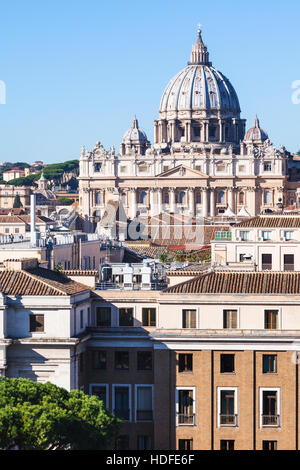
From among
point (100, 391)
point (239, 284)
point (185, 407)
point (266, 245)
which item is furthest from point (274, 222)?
point (185, 407)

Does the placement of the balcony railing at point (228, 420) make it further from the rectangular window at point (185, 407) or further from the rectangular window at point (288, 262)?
the rectangular window at point (288, 262)

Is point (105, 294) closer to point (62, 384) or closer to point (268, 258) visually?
point (62, 384)

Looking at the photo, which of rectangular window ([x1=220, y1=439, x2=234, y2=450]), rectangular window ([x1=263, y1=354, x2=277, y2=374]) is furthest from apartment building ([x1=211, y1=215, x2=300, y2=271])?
rectangular window ([x1=220, y1=439, x2=234, y2=450])

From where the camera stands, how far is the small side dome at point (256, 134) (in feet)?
579

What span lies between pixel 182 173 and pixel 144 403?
413 ft

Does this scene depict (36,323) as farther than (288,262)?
No

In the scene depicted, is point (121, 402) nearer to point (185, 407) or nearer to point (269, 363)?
point (185, 407)

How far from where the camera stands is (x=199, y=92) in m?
181

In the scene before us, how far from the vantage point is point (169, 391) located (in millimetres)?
32656

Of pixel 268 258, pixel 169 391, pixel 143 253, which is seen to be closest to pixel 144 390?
pixel 169 391

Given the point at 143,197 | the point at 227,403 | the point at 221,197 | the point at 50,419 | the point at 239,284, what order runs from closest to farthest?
the point at 50,419 < the point at 227,403 < the point at 239,284 < the point at 221,197 < the point at 143,197

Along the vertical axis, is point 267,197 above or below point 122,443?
above

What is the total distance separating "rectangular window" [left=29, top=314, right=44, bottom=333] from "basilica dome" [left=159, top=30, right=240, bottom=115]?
148 metres
